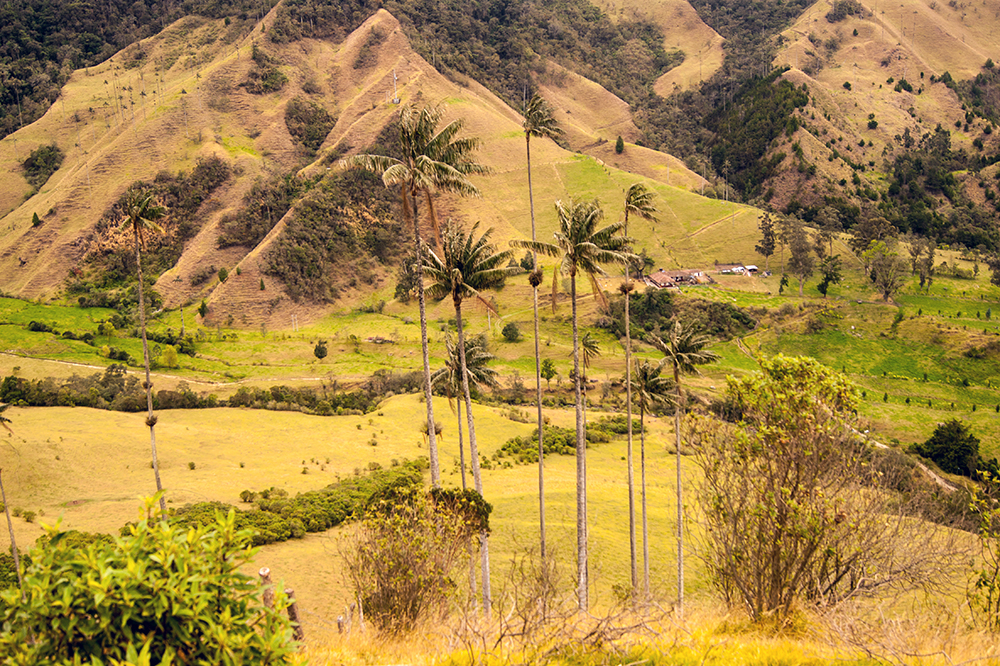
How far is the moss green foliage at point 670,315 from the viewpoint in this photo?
86.6 m

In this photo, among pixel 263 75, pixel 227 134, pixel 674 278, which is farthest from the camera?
pixel 263 75

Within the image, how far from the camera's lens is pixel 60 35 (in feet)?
588

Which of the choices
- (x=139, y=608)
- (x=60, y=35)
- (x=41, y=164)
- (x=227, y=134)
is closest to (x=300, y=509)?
(x=139, y=608)

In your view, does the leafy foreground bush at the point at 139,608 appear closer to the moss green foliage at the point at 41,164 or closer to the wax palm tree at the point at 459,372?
the wax palm tree at the point at 459,372

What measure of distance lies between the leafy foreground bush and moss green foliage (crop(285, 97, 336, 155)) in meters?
142

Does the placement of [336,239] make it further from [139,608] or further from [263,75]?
[139,608]

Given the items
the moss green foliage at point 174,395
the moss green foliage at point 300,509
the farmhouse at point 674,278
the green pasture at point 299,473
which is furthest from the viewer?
the farmhouse at point 674,278

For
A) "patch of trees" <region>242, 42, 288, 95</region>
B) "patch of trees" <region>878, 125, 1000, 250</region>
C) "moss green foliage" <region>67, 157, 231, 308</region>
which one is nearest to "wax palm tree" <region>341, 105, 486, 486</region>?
"moss green foliage" <region>67, 157, 231, 308</region>

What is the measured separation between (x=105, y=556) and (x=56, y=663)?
994mm

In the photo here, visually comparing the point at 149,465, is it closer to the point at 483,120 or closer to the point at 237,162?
the point at 237,162

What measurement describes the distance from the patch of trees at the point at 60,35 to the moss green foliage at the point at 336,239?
8904 cm

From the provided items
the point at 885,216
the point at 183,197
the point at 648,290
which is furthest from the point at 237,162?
the point at 885,216

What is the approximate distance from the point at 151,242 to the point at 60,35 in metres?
115

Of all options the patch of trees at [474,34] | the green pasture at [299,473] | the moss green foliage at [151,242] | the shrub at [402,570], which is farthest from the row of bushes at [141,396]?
the patch of trees at [474,34]
